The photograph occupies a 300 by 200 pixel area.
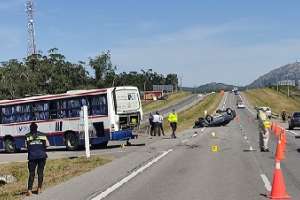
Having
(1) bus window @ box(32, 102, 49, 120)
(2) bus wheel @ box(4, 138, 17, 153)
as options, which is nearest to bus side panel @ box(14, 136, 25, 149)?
(2) bus wheel @ box(4, 138, 17, 153)

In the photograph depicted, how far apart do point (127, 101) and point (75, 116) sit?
10.0 feet

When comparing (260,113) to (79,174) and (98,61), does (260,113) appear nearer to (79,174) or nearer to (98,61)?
(79,174)

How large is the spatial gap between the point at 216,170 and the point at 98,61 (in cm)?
12072

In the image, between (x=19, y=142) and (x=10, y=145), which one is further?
(x=10, y=145)

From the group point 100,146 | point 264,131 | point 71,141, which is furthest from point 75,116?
point 264,131

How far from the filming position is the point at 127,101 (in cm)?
3466

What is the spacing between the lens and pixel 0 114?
3912 centimetres

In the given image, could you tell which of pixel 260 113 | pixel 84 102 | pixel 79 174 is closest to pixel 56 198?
pixel 79 174

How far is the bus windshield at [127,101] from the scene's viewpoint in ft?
111

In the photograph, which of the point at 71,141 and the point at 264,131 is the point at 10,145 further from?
the point at 264,131

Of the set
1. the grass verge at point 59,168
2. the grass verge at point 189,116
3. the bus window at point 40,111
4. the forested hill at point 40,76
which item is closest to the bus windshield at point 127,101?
the bus window at point 40,111

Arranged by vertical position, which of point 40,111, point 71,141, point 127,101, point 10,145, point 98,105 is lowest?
point 10,145

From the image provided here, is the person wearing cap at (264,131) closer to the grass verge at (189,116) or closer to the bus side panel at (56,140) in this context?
the bus side panel at (56,140)

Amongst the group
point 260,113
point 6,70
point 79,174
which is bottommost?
point 79,174
